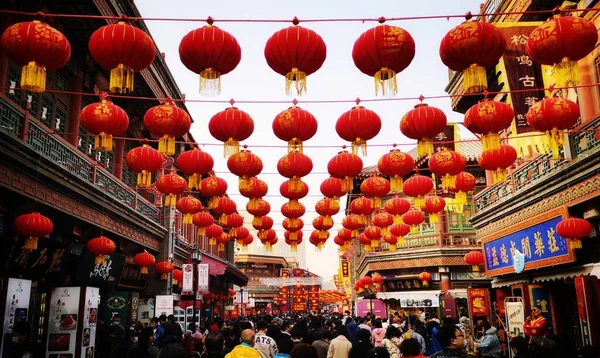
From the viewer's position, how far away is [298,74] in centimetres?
730

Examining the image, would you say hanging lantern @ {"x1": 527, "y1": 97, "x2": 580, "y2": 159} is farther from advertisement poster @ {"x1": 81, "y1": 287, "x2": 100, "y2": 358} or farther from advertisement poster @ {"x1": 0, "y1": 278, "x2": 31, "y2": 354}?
advertisement poster @ {"x1": 0, "y1": 278, "x2": 31, "y2": 354}

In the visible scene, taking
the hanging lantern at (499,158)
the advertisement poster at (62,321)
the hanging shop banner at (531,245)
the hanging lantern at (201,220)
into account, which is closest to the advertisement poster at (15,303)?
the advertisement poster at (62,321)

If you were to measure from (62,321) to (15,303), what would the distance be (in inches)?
42.4

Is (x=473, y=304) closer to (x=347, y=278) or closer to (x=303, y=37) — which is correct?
(x=303, y=37)

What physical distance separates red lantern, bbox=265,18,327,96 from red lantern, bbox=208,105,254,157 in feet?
7.05

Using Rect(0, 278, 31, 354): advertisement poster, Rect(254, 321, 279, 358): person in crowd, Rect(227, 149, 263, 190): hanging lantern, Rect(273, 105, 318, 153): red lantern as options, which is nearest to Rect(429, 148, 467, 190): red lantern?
Rect(273, 105, 318, 153): red lantern

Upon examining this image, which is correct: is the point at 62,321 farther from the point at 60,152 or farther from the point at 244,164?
the point at 244,164

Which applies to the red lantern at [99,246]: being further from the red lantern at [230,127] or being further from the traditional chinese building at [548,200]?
the traditional chinese building at [548,200]

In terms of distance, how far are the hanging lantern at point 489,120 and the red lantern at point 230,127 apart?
12.5ft

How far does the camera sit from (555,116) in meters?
8.38

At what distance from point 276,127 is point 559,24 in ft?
15.0

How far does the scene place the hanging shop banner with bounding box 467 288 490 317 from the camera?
16062mm

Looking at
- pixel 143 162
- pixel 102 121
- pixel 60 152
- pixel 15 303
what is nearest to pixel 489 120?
pixel 102 121

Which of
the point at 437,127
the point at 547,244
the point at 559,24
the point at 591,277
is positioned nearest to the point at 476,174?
the point at 547,244
